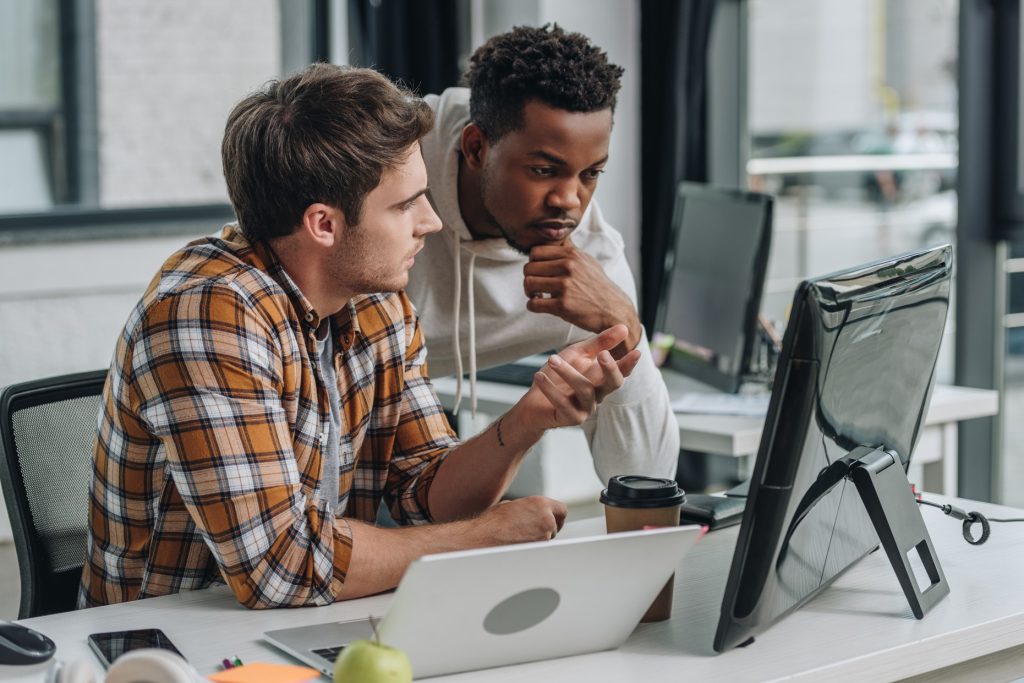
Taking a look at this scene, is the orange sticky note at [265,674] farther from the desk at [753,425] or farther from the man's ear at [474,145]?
the desk at [753,425]

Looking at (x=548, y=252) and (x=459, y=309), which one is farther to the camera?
(x=459, y=309)

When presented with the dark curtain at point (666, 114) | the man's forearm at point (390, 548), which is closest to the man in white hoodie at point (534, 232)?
the man's forearm at point (390, 548)

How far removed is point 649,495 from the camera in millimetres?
1223

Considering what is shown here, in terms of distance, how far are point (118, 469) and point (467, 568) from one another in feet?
1.99

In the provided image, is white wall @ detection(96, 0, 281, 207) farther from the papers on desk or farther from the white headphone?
the white headphone

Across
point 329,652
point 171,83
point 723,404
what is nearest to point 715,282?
point 723,404

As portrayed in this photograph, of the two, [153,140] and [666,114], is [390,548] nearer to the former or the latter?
[666,114]

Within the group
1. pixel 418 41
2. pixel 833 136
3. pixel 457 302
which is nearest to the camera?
pixel 457 302

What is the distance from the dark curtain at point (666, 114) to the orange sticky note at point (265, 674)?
9.04 ft

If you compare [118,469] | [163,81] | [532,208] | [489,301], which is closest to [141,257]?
[163,81]

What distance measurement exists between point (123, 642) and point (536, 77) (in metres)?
1.02

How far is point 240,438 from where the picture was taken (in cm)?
131

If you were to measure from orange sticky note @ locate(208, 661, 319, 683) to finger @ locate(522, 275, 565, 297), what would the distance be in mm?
873

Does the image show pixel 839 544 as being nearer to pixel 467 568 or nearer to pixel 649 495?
pixel 649 495
